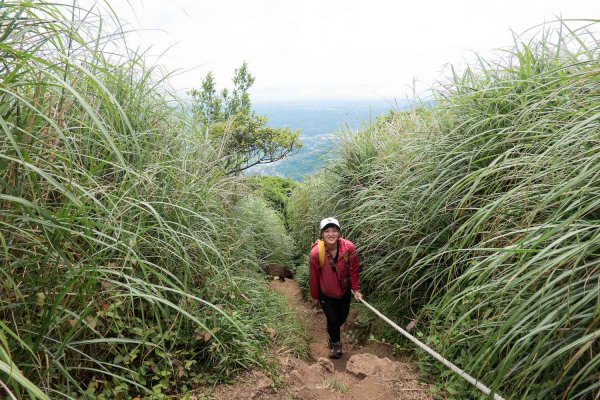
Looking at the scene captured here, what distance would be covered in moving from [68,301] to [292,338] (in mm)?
2588

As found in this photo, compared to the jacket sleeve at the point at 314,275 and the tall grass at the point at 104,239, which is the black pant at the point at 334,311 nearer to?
the jacket sleeve at the point at 314,275

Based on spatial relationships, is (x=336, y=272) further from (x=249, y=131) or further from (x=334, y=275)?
(x=249, y=131)

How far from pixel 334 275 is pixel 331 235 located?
0.48m

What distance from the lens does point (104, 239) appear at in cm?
239

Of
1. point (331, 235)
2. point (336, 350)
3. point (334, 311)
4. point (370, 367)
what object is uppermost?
point (331, 235)

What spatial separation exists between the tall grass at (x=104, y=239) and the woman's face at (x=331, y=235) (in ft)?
3.05

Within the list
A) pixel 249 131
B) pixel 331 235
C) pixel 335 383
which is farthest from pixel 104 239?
pixel 249 131

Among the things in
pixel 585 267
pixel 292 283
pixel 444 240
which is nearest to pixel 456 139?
pixel 444 240

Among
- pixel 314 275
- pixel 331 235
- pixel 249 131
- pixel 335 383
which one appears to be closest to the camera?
pixel 335 383

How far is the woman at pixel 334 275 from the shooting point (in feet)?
16.0

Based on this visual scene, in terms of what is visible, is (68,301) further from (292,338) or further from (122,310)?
(292,338)

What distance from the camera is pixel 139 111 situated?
3.59m

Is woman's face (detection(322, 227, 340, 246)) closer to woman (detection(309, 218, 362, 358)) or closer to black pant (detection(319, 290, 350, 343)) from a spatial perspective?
woman (detection(309, 218, 362, 358))

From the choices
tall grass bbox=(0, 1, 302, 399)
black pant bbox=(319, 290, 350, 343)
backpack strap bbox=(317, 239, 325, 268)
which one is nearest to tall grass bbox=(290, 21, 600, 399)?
black pant bbox=(319, 290, 350, 343)
